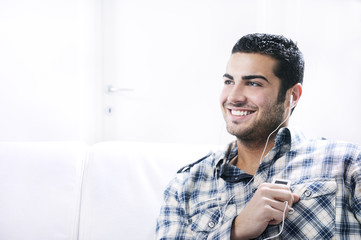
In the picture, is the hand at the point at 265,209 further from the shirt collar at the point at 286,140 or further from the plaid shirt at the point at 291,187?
the shirt collar at the point at 286,140

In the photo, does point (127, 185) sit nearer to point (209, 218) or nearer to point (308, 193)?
point (209, 218)

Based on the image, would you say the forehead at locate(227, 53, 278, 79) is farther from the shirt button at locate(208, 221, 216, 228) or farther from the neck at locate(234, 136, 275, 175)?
the shirt button at locate(208, 221, 216, 228)

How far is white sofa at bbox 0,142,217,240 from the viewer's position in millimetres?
1379

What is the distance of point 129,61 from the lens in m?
2.50

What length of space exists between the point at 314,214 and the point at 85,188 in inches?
33.5

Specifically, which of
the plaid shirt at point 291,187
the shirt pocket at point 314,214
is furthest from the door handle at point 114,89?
the shirt pocket at point 314,214

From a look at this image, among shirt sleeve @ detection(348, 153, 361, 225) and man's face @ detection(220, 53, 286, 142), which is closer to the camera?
shirt sleeve @ detection(348, 153, 361, 225)

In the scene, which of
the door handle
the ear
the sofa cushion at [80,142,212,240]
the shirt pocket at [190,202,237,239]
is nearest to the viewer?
the shirt pocket at [190,202,237,239]

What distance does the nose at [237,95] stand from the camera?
1.21 meters

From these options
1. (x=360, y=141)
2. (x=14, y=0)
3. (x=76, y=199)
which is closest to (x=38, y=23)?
(x=14, y=0)

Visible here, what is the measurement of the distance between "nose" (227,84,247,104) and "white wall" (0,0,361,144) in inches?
26.8

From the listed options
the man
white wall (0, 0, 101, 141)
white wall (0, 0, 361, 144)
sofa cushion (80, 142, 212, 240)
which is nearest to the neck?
the man

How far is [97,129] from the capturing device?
251 cm

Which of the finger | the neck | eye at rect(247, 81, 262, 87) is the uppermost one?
eye at rect(247, 81, 262, 87)
